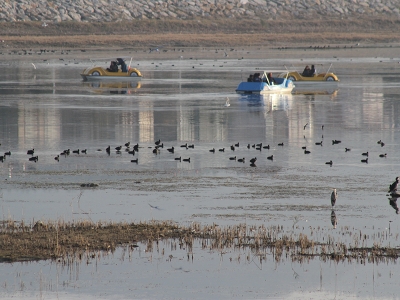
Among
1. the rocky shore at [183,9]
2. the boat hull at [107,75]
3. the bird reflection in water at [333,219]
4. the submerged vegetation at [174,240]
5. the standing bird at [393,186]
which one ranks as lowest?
the submerged vegetation at [174,240]

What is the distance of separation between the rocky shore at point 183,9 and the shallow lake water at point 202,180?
7676cm

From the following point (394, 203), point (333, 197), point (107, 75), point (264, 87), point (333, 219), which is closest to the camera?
point (333, 219)

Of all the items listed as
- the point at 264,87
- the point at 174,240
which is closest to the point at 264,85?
the point at 264,87

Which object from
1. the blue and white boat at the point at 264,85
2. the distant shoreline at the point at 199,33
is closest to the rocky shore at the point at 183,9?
the distant shoreline at the point at 199,33

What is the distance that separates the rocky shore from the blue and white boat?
73.5 meters

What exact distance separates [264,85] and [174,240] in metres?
31.1

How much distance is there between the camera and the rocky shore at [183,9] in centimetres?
12175

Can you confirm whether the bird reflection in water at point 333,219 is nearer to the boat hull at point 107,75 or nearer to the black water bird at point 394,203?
the black water bird at point 394,203

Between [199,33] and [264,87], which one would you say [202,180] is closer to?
[264,87]

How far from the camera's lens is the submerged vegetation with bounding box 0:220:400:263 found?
14102 millimetres

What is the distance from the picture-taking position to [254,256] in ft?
46.8

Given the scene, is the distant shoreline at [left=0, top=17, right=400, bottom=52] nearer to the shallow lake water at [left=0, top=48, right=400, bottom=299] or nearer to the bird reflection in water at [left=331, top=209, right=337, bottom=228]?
the shallow lake water at [left=0, top=48, right=400, bottom=299]

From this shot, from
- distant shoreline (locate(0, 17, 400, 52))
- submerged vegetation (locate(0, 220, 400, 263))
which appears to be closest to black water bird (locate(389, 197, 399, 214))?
submerged vegetation (locate(0, 220, 400, 263))

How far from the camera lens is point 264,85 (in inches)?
1799
